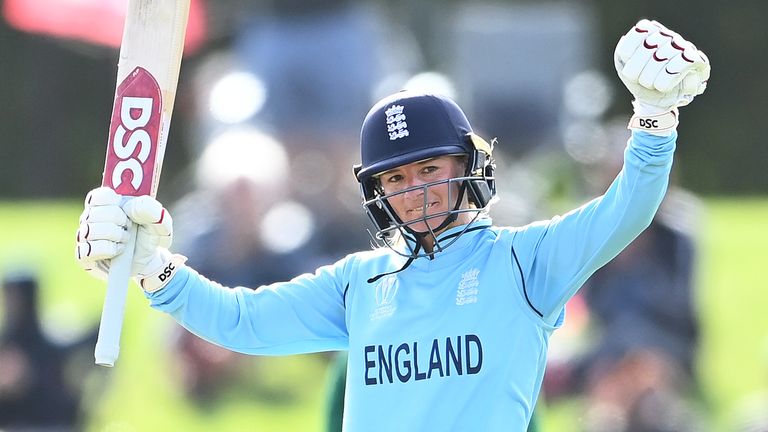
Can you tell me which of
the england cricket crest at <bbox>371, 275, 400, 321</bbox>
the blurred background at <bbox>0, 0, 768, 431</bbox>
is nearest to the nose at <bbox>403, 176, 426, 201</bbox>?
the england cricket crest at <bbox>371, 275, 400, 321</bbox>

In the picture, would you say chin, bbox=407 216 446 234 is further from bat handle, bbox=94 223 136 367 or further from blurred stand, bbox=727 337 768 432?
blurred stand, bbox=727 337 768 432

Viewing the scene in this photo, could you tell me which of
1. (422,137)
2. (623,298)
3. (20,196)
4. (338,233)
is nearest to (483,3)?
(20,196)

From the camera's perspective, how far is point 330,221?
9.95m

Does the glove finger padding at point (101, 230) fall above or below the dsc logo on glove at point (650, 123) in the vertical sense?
below

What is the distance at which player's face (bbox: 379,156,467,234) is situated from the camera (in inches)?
169

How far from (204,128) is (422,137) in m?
9.36

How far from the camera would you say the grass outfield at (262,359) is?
875 cm

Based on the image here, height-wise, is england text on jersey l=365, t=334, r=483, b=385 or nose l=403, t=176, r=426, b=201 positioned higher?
nose l=403, t=176, r=426, b=201

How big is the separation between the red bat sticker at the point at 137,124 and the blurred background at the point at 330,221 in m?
1.30

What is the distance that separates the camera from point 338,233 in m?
9.81

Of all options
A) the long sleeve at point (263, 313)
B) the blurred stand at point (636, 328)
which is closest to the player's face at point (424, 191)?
the long sleeve at point (263, 313)

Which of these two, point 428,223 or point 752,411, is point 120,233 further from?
point 752,411

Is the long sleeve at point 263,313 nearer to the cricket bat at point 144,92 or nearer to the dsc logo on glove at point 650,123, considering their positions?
the cricket bat at point 144,92

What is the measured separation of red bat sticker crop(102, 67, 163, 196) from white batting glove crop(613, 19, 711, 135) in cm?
141
